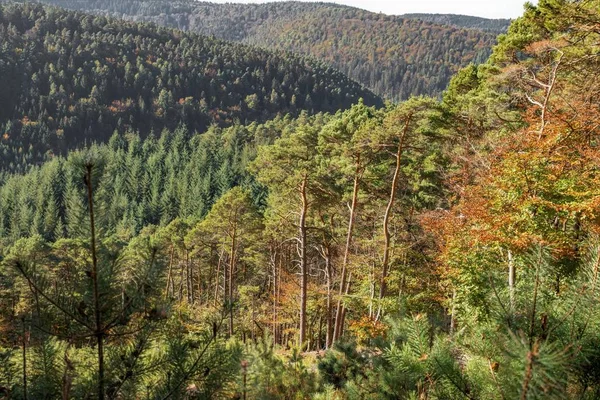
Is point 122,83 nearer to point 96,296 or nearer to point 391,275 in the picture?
point 391,275

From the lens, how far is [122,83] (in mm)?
178750

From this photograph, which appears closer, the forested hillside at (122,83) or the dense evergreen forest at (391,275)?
the dense evergreen forest at (391,275)

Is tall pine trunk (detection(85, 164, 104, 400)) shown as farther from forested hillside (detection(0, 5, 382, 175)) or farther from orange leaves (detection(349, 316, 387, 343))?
forested hillside (detection(0, 5, 382, 175))

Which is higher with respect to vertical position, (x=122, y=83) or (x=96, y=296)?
(x=96, y=296)

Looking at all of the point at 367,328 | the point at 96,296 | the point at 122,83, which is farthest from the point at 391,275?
the point at 122,83

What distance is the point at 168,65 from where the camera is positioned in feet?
595

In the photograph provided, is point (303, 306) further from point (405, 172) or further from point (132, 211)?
point (132, 211)

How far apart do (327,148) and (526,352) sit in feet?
67.0

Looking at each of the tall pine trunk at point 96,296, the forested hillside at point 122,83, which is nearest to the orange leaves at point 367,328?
the tall pine trunk at point 96,296

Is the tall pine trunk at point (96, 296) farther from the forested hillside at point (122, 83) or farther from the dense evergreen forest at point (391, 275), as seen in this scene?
the forested hillside at point (122, 83)

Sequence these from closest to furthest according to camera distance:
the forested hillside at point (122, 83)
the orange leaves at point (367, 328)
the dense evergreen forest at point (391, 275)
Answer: the dense evergreen forest at point (391, 275), the orange leaves at point (367, 328), the forested hillside at point (122, 83)

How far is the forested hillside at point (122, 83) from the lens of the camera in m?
157

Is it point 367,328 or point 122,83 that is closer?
point 367,328

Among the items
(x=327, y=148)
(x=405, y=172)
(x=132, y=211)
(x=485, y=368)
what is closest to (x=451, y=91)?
(x=327, y=148)
